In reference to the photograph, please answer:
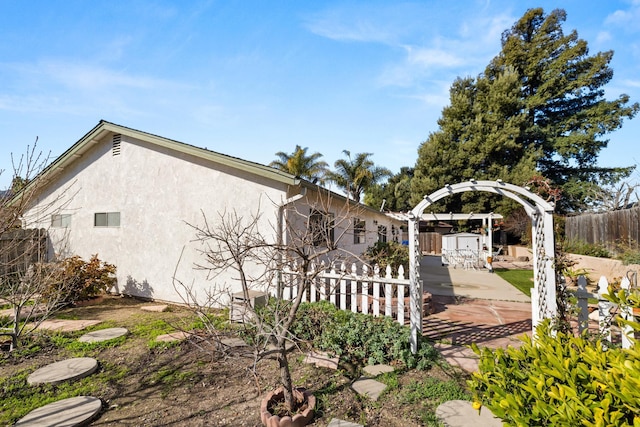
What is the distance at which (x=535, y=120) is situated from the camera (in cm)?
2673

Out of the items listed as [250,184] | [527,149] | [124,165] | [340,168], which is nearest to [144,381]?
[250,184]

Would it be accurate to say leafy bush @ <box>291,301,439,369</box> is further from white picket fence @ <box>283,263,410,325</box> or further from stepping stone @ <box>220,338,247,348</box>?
stepping stone @ <box>220,338,247,348</box>

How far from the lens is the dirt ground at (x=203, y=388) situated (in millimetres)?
2932

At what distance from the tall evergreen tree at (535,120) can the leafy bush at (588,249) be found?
994cm

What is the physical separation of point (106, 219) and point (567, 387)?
10392mm

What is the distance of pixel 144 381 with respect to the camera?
3.72m

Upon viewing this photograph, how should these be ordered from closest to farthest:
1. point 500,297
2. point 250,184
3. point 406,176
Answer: point 250,184 → point 500,297 → point 406,176

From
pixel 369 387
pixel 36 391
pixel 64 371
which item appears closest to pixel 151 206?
pixel 64 371

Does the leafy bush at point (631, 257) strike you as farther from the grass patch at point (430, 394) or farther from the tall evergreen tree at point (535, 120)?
the tall evergreen tree at point (535, 120)

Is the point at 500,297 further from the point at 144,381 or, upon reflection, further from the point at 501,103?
the point at 501,103

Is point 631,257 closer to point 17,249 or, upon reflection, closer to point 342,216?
point 342,216

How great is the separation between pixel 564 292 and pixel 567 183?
27.8 metres

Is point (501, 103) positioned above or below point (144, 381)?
A: above

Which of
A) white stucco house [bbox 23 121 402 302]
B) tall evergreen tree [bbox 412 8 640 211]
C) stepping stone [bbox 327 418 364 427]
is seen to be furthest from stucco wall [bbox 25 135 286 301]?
tall evergreen tree [bbox 412 8 640 211]
